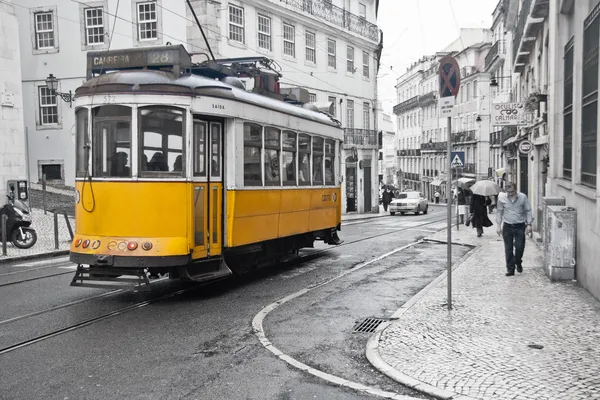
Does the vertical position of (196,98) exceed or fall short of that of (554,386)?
it exceeds it

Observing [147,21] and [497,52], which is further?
[497,52]

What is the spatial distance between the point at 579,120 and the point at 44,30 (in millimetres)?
24234

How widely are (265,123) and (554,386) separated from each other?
6.59 meters

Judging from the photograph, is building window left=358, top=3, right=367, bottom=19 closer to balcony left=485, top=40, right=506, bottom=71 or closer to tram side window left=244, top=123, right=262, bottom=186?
balcony left=485, top=40, right=506, bottom=71

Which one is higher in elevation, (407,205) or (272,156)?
(272,156)

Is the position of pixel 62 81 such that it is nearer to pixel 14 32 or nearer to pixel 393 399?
pixel 14 32

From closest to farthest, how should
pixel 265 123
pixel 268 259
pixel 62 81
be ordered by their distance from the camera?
1. pixel 265 123
2. pixel 268 259
3. pixel 62 81

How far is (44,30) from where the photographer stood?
27938mm

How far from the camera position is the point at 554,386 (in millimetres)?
5273

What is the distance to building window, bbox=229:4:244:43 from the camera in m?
27.9

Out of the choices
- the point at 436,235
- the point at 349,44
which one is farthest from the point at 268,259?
the point at 349,44

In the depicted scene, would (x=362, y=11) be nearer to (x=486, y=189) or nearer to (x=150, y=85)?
(x=486, y=189)

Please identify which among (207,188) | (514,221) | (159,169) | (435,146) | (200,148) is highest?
(435,146)

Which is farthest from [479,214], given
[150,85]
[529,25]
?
[150,85]
